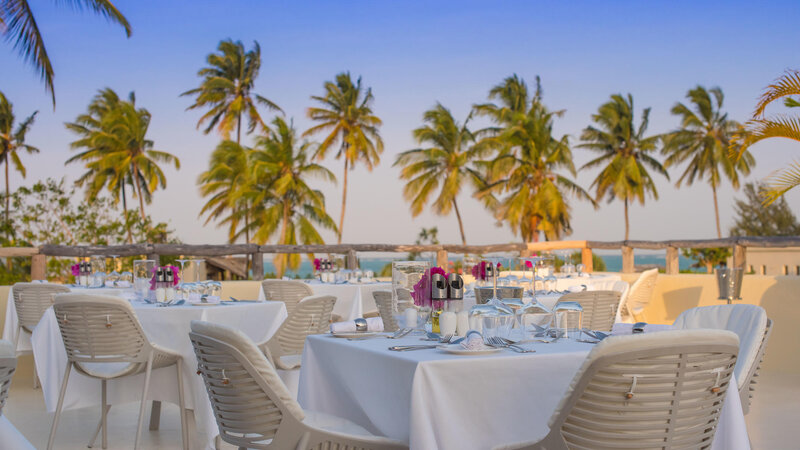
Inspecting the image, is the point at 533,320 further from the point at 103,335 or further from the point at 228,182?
the point at 228,182

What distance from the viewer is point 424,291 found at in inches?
116

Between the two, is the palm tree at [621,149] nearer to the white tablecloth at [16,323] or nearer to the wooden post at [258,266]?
the wooden post at [258,266]

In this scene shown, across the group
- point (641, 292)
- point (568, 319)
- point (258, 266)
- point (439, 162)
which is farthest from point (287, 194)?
point (568, 319)

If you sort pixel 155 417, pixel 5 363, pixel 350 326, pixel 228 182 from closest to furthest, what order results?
pixel 5 363 < pixel 350 326 < pixel 155 417 < pixel 228 182

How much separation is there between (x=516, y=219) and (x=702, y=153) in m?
11.1

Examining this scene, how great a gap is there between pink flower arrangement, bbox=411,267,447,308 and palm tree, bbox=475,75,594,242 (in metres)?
24.6

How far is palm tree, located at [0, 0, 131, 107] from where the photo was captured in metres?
11.2

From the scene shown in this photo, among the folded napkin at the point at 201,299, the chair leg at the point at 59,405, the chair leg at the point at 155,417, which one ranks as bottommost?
the chair leg at the point at 155,417

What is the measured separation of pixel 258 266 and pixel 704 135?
1121 inches

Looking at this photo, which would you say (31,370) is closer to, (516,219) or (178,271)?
(178,271)

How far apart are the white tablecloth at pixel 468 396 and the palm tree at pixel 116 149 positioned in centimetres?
2758

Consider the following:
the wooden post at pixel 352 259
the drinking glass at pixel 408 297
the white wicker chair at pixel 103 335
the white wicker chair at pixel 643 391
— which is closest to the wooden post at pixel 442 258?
the wooden post at pixel 352 259

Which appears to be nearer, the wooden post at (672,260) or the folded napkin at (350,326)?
the folded napkin at (350,326)

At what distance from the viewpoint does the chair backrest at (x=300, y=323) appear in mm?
4434
